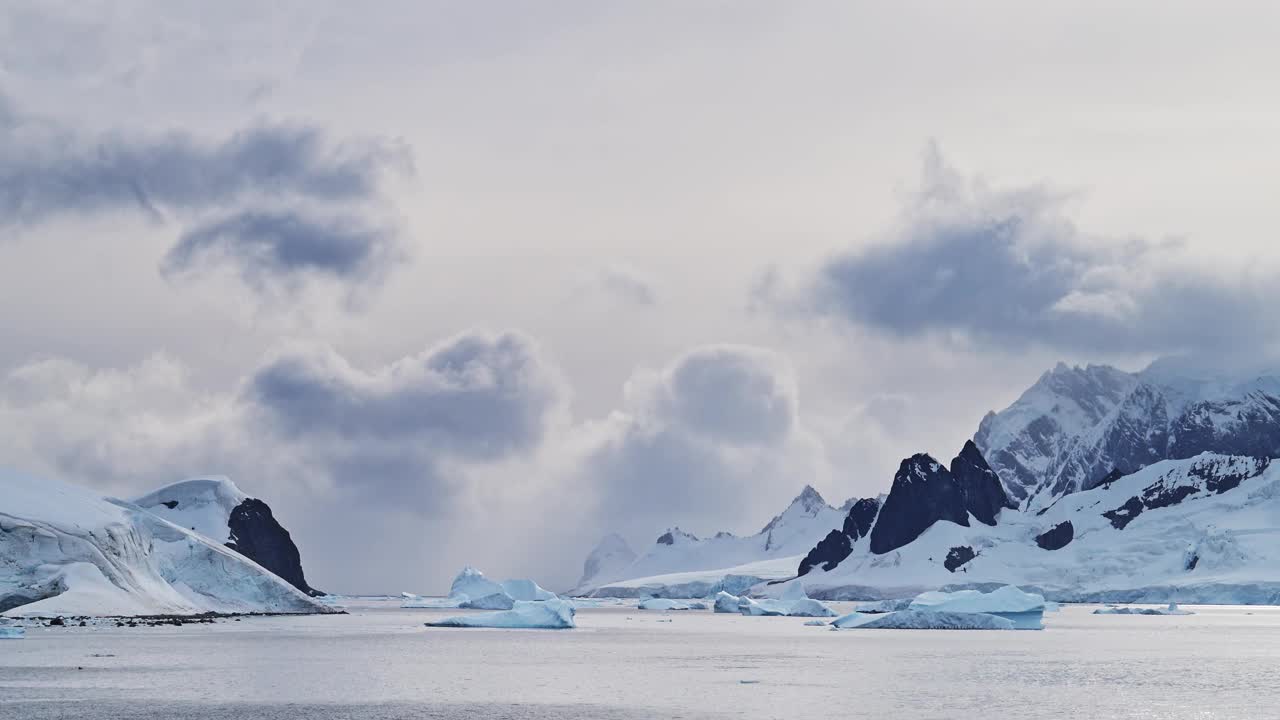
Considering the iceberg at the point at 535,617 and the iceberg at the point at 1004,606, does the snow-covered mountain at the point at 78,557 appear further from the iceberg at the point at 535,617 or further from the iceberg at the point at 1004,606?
the iceberg at the point at 1004,606

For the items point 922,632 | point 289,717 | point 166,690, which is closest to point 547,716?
point 289,717

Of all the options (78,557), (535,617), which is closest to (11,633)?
(78,557)

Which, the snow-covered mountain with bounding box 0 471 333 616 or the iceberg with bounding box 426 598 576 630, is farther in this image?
the iceberg with bounding box 426 598 576 630

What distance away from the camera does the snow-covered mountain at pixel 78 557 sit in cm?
12012

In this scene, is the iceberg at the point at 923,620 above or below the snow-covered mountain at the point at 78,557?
below

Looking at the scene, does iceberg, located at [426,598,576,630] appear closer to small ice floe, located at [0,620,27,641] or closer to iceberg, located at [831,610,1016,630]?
iceberg, located at [831,610,1016,630]

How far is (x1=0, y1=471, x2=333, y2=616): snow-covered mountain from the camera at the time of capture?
394 feet

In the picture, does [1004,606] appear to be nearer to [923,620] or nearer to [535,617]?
[923,620]

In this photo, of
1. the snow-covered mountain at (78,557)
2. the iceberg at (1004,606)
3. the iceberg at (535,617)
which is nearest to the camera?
the snow-covered mountain at (78,557)

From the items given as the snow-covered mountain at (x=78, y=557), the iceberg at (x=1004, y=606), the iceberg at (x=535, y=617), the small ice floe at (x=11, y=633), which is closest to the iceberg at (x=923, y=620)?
the iceberg at (x=1004, y=606)

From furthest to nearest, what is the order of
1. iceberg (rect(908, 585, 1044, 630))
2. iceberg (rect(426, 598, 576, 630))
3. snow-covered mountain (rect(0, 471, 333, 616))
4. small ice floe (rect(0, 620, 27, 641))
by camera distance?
1. iceberg (rect(908, 585, 1044, 630))
2. iceberg (rect(426, 598, 576, 630))
3. snow-covered mountain (rect(0, 471, 333, 616))
4. small ice floe (rect(0, 620, 27, 641))

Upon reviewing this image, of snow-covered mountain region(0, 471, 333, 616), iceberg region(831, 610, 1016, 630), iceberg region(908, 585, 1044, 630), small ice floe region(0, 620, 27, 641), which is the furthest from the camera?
iceberg region(908, 585, 1044, 630)

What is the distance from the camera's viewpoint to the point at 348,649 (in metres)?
101

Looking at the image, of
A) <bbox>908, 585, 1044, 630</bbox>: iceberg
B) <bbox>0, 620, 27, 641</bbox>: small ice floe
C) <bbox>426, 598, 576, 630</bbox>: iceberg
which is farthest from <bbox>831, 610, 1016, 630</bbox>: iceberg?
<bbox>0, 620, 27, 641</bbox>: small ice floe
